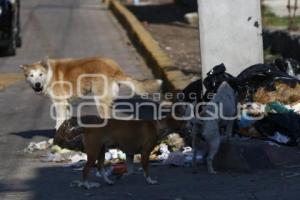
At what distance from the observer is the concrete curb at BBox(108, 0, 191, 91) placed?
13.1 metres

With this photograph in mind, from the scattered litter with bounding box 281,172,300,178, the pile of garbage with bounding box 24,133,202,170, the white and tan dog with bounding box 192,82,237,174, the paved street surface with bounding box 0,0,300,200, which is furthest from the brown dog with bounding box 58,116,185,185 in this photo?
the scattered litter with bounding box 281,172,300,178

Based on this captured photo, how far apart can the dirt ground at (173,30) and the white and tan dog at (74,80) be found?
13.5ft

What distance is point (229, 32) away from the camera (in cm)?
1059

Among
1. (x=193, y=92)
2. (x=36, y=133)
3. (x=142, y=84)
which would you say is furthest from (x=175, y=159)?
(x=36, y=133)

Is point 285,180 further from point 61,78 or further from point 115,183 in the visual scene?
Answer: point 61,78

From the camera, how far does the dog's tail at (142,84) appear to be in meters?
10.2

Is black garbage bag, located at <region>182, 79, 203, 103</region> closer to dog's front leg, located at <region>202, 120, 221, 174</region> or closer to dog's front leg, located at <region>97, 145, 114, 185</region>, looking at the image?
dog's front leg, located at <region>202, 120, 221, 174</region>

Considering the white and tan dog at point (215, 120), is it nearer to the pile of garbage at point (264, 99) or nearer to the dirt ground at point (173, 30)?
the pile of garbage at point (264, 99)

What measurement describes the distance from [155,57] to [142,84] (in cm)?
599

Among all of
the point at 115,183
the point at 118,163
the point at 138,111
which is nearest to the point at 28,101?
the point at 138,111

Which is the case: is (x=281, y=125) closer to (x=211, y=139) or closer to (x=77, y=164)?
(x=211, y=139)

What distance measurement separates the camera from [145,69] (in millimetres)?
16562

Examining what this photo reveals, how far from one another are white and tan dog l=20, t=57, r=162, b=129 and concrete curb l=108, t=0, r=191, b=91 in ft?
5.78

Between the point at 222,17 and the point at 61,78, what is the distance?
82.4 inches
